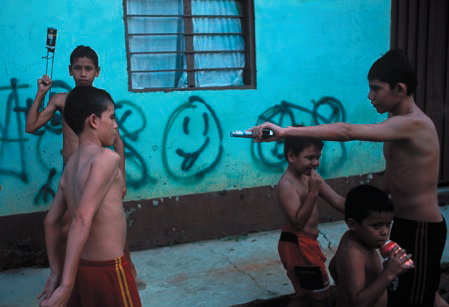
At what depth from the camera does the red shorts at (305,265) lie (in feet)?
8.93

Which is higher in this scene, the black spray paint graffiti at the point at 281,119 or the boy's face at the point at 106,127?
the boy's face at the point at 106,127

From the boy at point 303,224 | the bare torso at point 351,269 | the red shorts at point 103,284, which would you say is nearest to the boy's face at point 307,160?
the boy at point 303,224

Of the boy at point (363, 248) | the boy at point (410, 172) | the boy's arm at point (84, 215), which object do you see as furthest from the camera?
the boy at point (410, 172)

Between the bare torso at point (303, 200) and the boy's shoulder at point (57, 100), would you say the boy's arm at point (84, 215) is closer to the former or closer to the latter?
the bare torso at point (303, 200)

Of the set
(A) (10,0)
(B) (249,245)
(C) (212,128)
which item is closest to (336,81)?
(C) (212,128)

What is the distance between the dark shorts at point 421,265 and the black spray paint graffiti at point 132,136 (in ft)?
8.31

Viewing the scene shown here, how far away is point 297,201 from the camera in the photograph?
279cm

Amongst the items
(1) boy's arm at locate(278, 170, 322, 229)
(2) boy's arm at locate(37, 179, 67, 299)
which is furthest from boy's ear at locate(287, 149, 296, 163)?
(2) boy's arm at locate(37, 179, 67, 299)

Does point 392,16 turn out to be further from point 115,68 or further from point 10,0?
point 10,0

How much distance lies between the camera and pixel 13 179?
3.85m

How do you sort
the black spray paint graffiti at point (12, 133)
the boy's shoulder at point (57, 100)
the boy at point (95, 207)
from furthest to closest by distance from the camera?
the black spray paint graffiti at point (12, 133) → the boy's shoulder at point (57, 100) → the boy at point (95, 207)

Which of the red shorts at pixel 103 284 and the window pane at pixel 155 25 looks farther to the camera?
the window pane at pixel 155 25

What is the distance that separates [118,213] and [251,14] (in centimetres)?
313

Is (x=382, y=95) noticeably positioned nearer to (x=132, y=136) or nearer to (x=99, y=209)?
(x=99, y=209)
